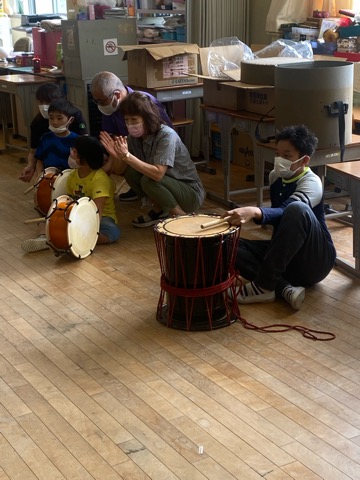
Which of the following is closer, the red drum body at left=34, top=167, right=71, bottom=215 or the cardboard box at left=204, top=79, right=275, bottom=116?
the red drum body at left=34, top=167, right=71, bottom=215

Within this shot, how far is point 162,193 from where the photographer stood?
14.1 ft

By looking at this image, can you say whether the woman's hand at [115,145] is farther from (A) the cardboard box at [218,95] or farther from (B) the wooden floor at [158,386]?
(A) the cardboard box at [218,95]

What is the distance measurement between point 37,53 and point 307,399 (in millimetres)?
5528

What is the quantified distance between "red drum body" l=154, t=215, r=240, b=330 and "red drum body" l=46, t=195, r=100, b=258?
2.61 feet

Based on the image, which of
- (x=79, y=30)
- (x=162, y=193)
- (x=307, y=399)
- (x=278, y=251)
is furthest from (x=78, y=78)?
(x=307, y=399)

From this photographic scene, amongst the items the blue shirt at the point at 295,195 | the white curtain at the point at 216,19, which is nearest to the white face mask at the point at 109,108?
the blue shirt at the point at 295,195

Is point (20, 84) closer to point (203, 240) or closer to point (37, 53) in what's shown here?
point (37, 53)

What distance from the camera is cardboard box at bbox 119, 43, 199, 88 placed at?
5.14 metres

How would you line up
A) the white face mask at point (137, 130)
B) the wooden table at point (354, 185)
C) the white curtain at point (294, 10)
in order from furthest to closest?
the white curtain at point (294, 10) < the white face mask at point (137, 130) < the wooden table at point (354, 185)

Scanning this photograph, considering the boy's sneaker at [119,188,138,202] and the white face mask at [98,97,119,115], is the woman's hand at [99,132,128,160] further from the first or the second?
the boy's sneaker at [119,188,138,202]

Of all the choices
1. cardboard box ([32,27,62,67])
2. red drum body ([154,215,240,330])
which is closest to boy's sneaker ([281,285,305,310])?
Result: red drum body ([154,215,240,330])

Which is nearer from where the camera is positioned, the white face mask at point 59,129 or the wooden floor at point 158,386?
the wooden floor at point 158,386

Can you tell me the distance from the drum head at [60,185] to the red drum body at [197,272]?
1.23 metres

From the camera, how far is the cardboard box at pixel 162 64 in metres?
5.14
